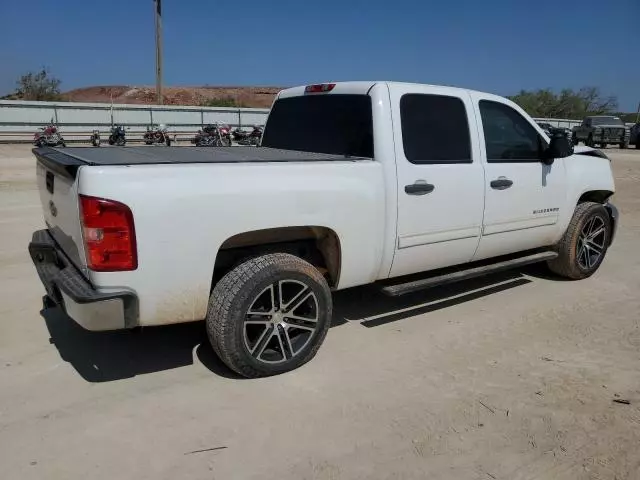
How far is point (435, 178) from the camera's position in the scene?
4.16 m

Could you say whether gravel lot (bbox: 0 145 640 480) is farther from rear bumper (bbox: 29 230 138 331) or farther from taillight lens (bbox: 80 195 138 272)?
taillight lens (bbox: 80 195 138 272)

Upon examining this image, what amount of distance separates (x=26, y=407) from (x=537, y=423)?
115 inches

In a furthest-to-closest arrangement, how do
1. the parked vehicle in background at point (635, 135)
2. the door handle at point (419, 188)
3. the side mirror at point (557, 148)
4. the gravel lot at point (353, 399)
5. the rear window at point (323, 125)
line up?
the parked vehicle in background at point (635, 135) → the side mirror at point (557, 148) → the rear window at point (323, 125) → the door handle at point (419, 188) → the gravel lot at point (353, 399)

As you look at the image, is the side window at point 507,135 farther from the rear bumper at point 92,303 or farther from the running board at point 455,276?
the rear bumper at point 92,303

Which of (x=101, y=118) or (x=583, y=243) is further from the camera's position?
(x=101, y=118)

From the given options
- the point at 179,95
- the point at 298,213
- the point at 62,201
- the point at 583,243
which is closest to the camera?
the point at 62,201

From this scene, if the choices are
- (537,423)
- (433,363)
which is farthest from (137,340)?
(537,423)

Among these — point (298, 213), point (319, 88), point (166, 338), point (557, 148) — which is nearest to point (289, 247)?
point (298, 213)

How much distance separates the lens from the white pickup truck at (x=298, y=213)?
118 inches

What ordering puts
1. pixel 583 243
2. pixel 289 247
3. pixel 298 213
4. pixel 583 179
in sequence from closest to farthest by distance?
pixel 298 213 → pixel 289 247 → pixel 583 179 → pixel 583 243

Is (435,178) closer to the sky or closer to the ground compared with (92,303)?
closer to the sky

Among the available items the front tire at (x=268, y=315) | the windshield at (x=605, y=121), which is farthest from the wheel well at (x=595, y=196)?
the windshield at (x=605, y=121)

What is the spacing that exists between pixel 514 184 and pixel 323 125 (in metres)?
1.72

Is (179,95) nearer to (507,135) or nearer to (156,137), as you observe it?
(156,137)
